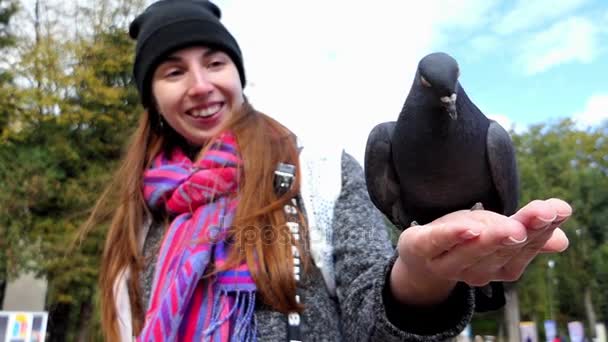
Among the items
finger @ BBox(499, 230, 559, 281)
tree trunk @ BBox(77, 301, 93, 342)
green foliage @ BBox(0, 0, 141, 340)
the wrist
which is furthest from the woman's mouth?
tree trunk @ BBox(77, 301, 93, 342)

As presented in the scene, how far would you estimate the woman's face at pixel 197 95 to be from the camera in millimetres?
3139

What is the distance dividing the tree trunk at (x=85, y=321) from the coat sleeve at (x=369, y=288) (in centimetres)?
1729

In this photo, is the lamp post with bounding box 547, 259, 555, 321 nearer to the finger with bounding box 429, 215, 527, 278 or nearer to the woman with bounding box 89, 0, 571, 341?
the woman with bounding box 89, 0, 571, 341

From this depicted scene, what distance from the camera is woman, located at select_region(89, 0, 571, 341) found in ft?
6.82

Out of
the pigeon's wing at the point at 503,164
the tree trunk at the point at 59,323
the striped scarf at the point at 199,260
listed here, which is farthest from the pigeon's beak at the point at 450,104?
the tree trunk at the point at 59,323

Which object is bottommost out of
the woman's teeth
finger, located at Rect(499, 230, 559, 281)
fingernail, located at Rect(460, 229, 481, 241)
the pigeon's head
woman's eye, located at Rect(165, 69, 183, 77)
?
finger, located at Rect(499, 230, 559, 281)

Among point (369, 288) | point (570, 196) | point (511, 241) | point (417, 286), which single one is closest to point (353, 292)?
point (369, 288)

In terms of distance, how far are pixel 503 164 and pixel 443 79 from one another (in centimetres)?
38

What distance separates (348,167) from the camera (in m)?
2.91

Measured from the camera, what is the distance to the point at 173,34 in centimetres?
316

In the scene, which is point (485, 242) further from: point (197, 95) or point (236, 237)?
point (197, 95)

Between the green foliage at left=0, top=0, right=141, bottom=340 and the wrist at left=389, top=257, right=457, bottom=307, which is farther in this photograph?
the green foliage at left=0, top=0, right=141, bottom=340

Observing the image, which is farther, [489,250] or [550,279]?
[550,279]

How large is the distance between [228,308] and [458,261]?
4.43 ft
